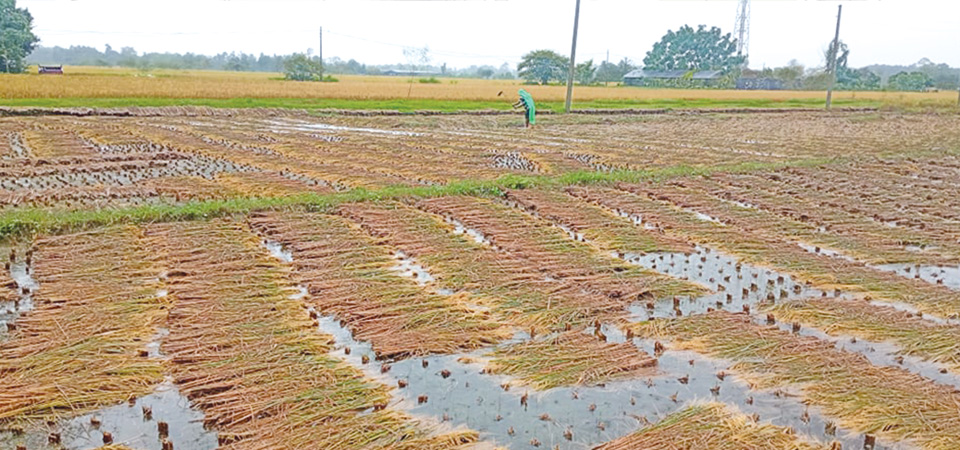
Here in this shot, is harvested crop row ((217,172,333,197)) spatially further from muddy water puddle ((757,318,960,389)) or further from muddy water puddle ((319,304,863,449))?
muddy water puddle ((757,318,960,389))

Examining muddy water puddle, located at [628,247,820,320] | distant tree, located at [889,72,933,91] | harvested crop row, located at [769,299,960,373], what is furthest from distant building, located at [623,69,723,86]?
harvested crop row, located at [769,299,960,373]

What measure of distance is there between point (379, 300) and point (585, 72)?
73528 millimetres

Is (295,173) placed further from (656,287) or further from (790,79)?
(790,79)

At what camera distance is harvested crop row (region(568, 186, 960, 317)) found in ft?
22.4

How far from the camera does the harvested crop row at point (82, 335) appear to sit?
449 centimetres

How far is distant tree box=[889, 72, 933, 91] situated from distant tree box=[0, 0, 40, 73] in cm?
7622

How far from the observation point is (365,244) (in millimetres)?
8172

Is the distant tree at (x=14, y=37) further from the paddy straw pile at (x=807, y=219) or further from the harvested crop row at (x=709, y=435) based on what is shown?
the harvested crop row at (x=709, y=435)

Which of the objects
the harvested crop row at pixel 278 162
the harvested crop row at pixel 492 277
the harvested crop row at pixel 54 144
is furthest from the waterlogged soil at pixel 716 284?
the harvested crop row at pixel 54 144

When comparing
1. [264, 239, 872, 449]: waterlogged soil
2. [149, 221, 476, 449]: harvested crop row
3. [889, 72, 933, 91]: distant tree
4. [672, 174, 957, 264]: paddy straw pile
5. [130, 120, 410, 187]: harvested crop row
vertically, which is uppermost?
[889, 72, 933, 91]: distant tree

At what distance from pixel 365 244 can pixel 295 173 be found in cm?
550

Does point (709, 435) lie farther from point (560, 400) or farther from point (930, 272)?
point (930, 272)

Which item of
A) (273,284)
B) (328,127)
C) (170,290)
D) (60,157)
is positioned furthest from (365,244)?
(328,127)

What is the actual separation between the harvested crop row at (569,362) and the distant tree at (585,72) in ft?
241
